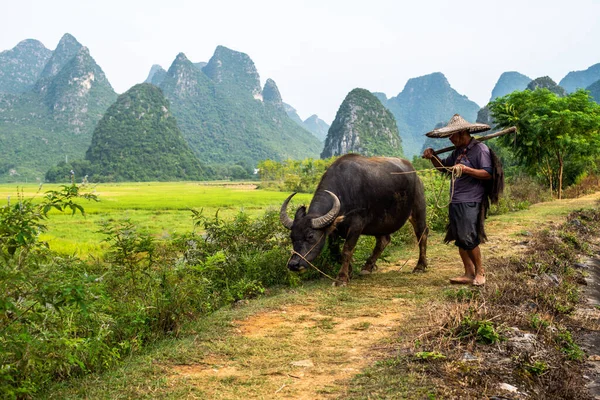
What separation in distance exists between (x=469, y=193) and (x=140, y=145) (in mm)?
85793

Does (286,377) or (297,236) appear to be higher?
(297,236)

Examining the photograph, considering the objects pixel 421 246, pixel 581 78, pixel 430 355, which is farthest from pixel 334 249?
pixel 581 78

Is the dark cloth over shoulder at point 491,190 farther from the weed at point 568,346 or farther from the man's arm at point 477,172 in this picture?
the weed at point 568,346

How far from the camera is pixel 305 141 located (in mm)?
153625

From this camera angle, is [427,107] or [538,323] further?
[427,107]

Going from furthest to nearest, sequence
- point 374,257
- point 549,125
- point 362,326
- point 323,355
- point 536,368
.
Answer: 1. point 549,125
2. point 374,257
3. point 362,326
4. point 323,355
5. point 536,368

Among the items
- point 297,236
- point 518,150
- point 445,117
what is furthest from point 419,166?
point 445,117

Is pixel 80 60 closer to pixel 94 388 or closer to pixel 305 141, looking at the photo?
pixel 305 141

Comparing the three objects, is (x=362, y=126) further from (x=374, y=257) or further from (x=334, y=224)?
(x=334, y=224)

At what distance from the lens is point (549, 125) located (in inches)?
636

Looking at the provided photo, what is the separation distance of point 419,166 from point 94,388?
37.8 metres

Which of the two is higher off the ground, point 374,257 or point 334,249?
point 334,249

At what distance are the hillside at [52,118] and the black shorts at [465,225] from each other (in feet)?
311

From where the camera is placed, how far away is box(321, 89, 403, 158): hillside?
90.2 m
